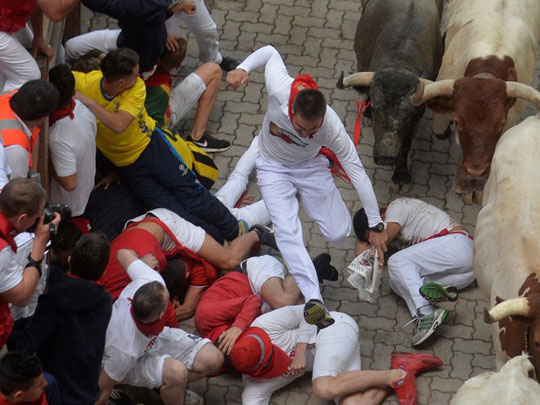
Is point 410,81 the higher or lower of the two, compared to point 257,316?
higher

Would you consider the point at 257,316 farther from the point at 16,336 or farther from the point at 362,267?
the point at 16,336

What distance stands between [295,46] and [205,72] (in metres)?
1.78

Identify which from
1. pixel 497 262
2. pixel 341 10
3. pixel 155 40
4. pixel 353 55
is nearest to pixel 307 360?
pixel 497 262

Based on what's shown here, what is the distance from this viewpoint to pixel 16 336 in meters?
6.86

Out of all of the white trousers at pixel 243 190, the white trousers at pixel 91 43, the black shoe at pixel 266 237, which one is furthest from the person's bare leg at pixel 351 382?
the white trousers at pixel 91 43

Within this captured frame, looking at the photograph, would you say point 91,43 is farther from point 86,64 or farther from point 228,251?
point 228,251

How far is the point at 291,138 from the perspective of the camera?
28.4ft

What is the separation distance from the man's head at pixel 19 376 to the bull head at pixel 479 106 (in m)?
4.55

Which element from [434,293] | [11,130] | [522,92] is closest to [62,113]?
[11,130]

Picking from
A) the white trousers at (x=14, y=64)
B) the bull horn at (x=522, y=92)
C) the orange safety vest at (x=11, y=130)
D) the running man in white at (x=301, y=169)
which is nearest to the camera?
the orange safety vest at (x=11, y=130)

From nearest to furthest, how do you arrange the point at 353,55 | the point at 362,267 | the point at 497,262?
the point at 497,262 < the point at 362,267 < the point at 353,55

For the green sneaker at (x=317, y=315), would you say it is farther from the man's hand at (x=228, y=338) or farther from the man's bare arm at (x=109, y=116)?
the man's bare arm at (x=109, y=116)

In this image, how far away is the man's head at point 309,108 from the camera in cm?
808

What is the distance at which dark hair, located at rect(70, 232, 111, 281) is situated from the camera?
279 inches
